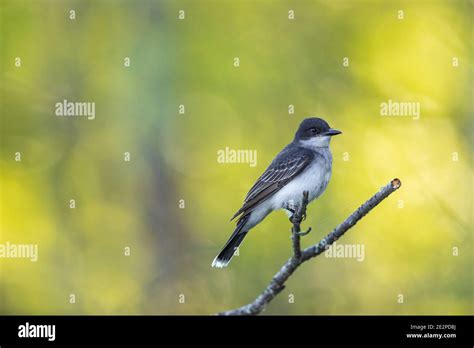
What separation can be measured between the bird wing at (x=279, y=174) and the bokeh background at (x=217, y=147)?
2.69m

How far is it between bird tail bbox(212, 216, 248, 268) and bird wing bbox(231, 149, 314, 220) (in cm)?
39

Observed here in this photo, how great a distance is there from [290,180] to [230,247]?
4.80 feet

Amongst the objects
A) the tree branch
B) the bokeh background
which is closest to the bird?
the bokeh background

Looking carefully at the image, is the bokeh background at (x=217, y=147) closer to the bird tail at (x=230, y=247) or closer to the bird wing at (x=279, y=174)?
the bird wing at (x=279, y=174)

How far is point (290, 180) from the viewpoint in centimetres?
1119

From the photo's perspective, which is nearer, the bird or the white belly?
the bird

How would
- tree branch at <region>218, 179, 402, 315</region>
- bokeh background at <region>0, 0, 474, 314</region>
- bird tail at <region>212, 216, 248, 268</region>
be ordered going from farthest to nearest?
bokeh background at <region>0, 0, 474, 314</region> → bird tail at <region>212, 216, 248, 268</region> → tree branch at <region>218, 179, 402, 315</region>

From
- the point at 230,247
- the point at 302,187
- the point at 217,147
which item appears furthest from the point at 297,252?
the point at 217,147

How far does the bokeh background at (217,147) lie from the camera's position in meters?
14.5

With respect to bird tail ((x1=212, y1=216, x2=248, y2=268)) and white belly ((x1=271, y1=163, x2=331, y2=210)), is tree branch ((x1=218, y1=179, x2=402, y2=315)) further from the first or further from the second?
white belly ((x1=271, y1=163, x2=331, y2=210))

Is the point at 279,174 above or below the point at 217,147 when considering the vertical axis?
below

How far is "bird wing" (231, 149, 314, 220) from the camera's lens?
1086 cm

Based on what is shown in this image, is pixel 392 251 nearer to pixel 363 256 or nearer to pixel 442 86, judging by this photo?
pixel 363 256

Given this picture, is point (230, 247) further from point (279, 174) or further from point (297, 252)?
point (297, 252)
